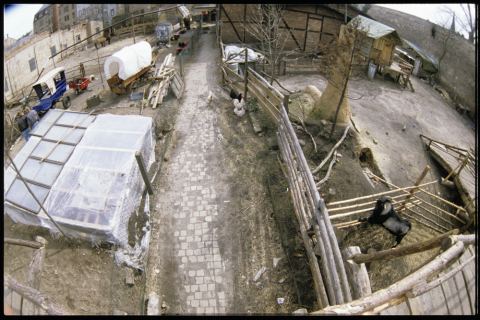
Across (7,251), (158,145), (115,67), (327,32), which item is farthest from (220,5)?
(7,251)

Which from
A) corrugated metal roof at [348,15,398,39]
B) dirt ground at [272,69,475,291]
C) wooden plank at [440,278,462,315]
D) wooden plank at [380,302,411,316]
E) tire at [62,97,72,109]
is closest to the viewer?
wooden plank at [380,302,411,316]

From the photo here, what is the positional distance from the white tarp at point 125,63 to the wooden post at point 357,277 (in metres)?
14.1

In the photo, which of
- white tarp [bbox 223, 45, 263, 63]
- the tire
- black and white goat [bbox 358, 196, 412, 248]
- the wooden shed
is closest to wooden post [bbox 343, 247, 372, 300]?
black and white goat [bbox 358, 196, 412, 248]

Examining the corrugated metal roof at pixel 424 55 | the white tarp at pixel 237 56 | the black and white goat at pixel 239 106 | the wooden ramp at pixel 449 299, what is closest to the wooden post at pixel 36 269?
the wooden ramp at pixel 449 299

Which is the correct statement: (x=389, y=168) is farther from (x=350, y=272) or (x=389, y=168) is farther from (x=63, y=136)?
(x=63, y=136)

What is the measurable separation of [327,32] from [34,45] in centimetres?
2441

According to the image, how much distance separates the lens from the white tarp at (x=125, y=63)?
15.9 metres

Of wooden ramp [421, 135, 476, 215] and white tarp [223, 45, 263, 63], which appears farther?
white tarp [223, 45, 263, 63]

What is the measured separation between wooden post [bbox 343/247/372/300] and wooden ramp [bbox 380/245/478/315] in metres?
1.29

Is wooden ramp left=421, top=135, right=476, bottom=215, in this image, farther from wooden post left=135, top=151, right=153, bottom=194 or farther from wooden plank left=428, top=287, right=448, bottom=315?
wooden post left=135, top=151, right=153, bottom=194

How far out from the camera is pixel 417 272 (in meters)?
4.29

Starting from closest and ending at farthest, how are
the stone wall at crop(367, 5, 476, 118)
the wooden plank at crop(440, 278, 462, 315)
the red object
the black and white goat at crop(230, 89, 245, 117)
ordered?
the wooden plank at crop(440, 278, 462, 315) → the black and white goat at crop(230, 89, 245, 117) → the red object → the stone wall at crop(367, 5, 476, 118)

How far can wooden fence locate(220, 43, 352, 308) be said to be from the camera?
6.00m

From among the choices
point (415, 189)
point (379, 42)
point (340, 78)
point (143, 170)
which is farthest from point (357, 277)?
point (379, 42)
